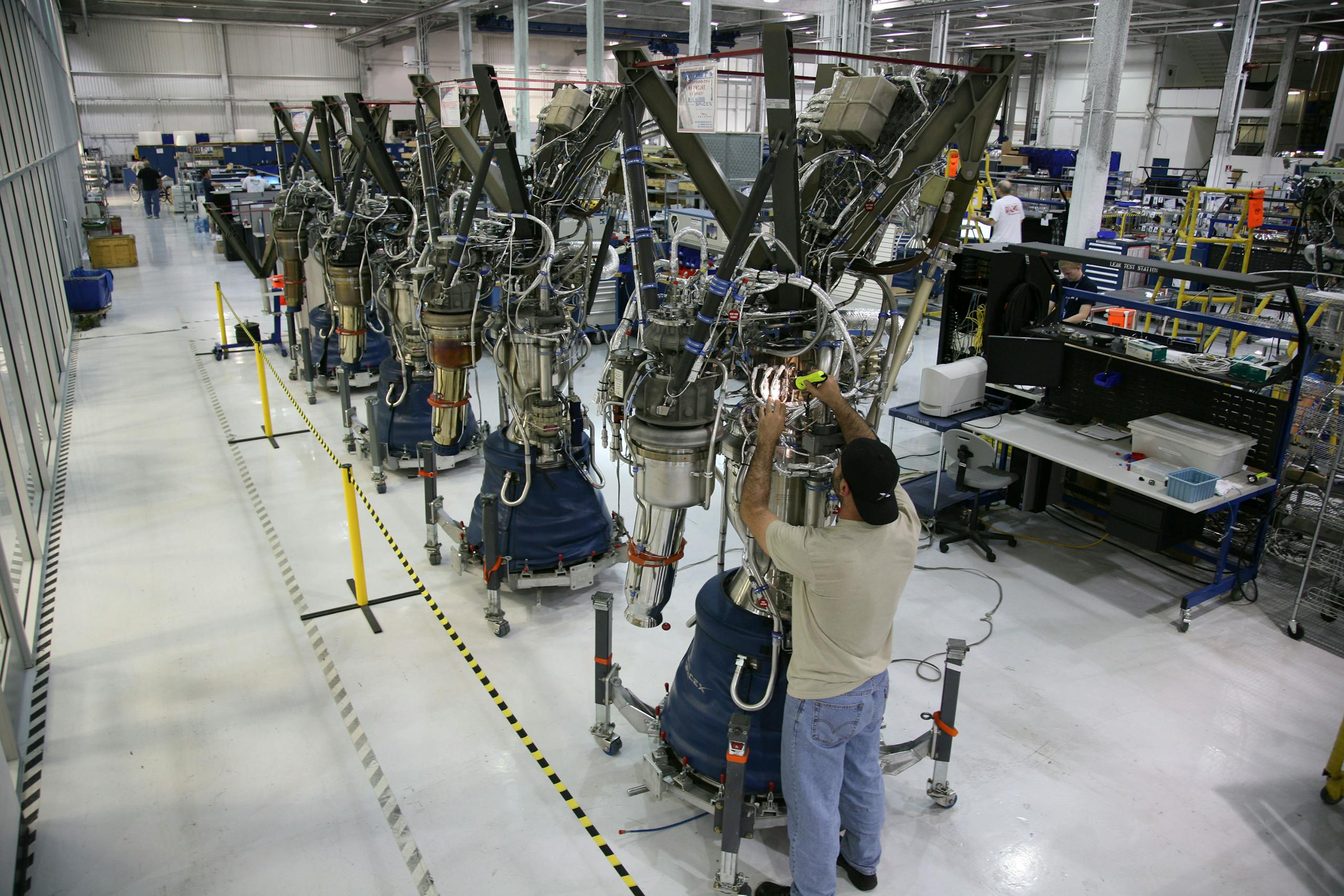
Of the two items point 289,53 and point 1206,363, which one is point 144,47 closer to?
point 289,53

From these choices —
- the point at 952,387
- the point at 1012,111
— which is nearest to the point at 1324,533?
the point at 952,387

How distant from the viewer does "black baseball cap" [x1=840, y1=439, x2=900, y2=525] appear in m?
2.46

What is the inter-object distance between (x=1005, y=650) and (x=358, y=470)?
4.76 meters

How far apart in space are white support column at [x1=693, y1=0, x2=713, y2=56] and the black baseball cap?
9134 millimetres

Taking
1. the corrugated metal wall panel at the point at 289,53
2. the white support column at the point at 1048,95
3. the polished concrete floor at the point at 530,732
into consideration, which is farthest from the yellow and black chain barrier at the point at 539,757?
the corrugated metal wall panel at the point at 289,53

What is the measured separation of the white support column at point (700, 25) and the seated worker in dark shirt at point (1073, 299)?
5.88 meters

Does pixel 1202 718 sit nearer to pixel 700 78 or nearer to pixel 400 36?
pixel 700 78

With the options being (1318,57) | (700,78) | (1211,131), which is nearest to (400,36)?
(1211,131)

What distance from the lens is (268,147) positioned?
73.5 feet

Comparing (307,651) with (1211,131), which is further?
(1211,131)

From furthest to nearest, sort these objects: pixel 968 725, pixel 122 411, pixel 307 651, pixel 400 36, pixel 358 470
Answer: pixel 400 36 < pixel 122 411 < pixel 358 470 < pixel 307 651 < pixel 968 725

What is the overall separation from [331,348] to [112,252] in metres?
9.25

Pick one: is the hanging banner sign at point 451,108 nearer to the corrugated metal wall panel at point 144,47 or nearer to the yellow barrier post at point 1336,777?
the yellow barrier post at point 1336,777

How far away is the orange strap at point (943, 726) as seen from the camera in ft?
10.9
